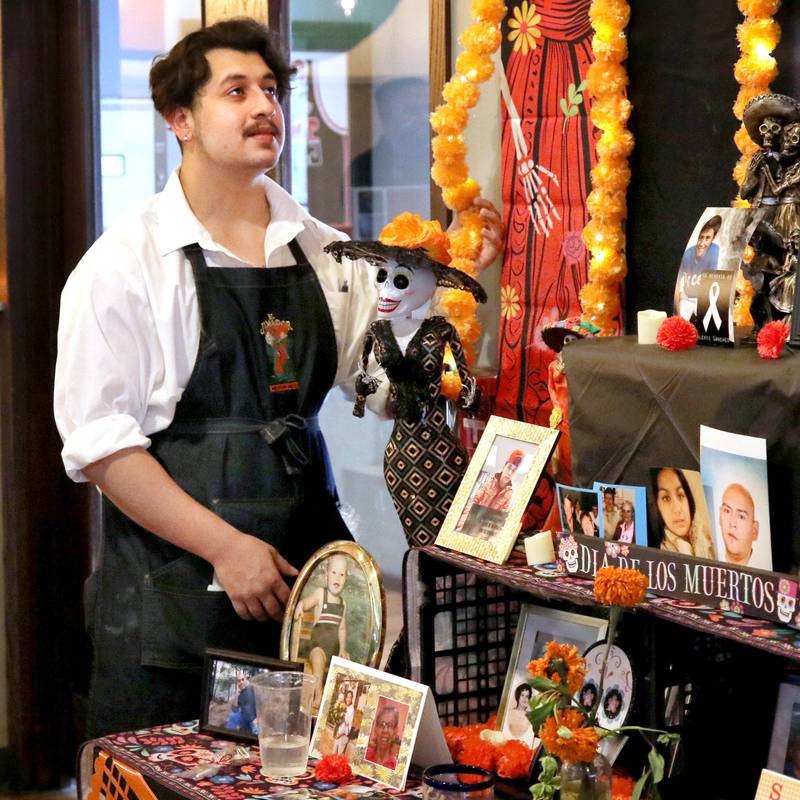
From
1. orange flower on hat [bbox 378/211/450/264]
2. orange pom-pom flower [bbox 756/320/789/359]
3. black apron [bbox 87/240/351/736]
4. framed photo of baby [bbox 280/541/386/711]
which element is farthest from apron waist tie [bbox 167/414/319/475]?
orange pom-pom flower [bbox 756/320/789/359]

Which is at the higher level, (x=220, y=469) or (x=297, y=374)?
(x=297, y=374)

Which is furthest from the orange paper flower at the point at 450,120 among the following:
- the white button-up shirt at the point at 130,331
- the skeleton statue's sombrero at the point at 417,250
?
the white button-up shirt at the point at 130,331

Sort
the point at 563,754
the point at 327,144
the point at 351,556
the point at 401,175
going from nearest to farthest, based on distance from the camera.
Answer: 1. the point at 563,754
2. the point at 351,556
3. the point at 401,175
4. the point at 327,144

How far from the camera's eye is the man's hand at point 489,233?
224 centimetres

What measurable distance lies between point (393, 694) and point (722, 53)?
1004 millimetres

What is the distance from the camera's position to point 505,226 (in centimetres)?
226

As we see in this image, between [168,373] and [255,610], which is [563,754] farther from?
[168,373]

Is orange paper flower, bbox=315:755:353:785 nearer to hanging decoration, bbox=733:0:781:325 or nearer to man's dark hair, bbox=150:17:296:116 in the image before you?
hanging decoration, bbox=733:0:781:325

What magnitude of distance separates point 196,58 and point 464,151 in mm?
525

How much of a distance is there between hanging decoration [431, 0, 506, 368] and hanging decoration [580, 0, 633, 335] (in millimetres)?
210

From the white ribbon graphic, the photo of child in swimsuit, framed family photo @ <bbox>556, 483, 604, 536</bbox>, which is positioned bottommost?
the photo of child in swimsuit

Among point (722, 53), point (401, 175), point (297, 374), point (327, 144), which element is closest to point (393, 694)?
point (297, 374)

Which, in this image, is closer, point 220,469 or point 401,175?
point 220,469

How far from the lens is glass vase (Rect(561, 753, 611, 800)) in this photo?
1444 millimetres
